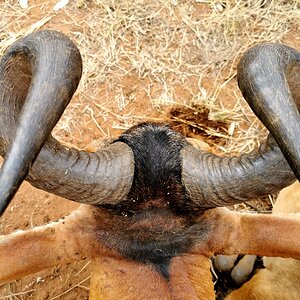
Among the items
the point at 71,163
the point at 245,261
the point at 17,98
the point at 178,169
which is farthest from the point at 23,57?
the point at 245,261

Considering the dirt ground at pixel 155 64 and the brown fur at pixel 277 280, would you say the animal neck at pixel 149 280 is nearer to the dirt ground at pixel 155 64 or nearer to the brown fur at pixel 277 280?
the brown fur at pixel 277 280

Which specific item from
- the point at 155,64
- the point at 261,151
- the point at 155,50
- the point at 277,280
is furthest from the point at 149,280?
the point at 155,50

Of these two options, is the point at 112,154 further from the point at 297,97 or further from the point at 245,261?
the point at 245,261

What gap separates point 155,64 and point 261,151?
3.67 meters

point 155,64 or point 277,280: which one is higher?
point 155,64

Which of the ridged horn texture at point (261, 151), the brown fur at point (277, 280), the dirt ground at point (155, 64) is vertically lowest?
the brown fur at point (277, 280)

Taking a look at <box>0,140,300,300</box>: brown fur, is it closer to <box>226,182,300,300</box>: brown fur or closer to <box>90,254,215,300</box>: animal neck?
<box>90,254,215,300</box>: animal neck

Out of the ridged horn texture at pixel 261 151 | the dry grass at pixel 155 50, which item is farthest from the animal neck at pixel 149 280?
the dry grass at pixel 155 50

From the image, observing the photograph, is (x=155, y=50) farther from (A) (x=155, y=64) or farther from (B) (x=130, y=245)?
(B) (x=130, y=245)

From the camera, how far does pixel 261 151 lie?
12.3 feet

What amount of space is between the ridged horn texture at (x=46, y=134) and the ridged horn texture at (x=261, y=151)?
416 mm

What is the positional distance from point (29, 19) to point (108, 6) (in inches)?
35.1

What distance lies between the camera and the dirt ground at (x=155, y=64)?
670 cm

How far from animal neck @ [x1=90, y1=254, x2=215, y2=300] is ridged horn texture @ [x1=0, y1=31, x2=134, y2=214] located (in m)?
0.45
